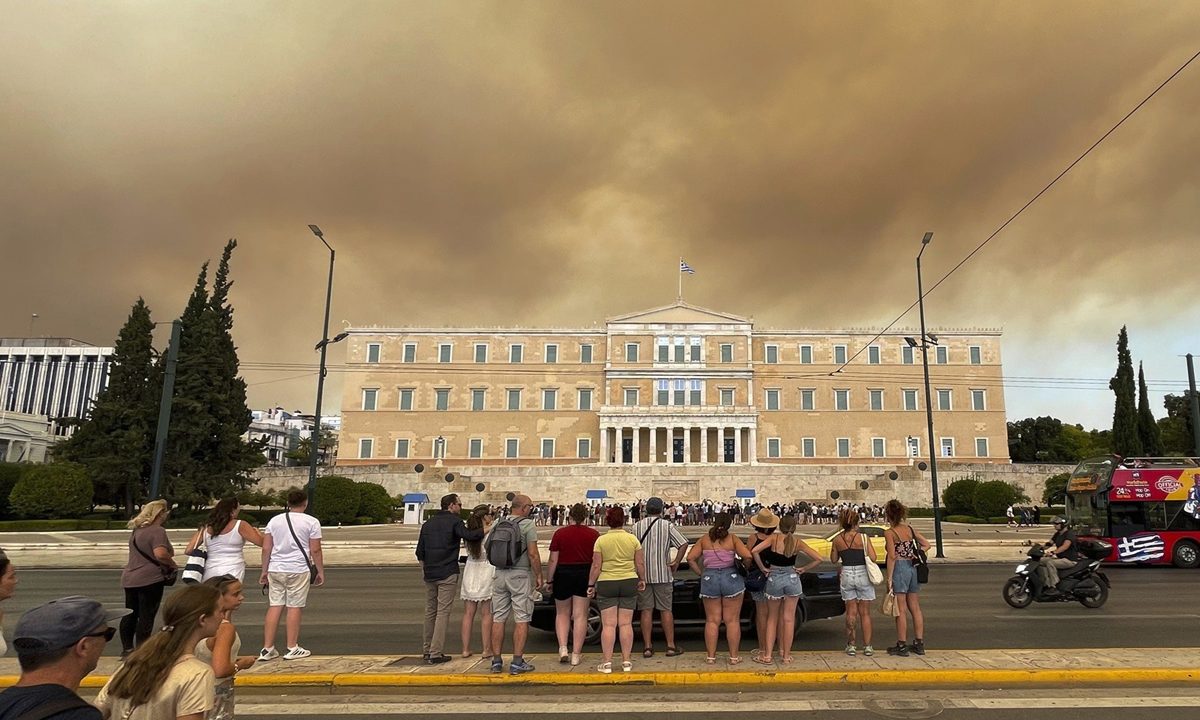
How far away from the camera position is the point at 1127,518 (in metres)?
21.2

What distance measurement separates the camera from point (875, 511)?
49.7 meters

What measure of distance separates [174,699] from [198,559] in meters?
5.10

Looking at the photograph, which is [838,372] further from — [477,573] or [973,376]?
[477,573]

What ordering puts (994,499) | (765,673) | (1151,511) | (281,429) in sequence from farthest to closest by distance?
(281,429) < (994,499) < (1151,511) < (765,673)

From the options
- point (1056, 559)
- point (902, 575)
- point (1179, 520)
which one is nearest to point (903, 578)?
point (902, 575)

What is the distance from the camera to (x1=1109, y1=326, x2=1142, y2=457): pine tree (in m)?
50.2

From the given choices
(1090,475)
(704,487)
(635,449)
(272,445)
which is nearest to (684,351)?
(635,449)

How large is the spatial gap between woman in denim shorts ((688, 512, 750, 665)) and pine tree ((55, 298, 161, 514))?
44583mm

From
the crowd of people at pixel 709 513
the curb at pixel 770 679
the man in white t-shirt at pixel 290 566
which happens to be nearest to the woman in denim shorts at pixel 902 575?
the curb at pixel 770 679

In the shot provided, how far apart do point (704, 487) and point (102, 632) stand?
5576cm

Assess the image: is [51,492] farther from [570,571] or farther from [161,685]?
[161,685]

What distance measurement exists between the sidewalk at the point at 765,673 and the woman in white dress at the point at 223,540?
1133 mm

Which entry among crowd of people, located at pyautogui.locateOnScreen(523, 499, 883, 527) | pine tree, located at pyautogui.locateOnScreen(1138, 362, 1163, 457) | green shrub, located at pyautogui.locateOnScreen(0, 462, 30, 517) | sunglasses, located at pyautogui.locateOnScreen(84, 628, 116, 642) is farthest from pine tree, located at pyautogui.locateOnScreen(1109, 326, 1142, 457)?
green shrub, located at pyautogui.locateOnScreen(0, 462, 30, 517)

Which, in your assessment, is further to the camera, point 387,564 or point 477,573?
point 387,564
